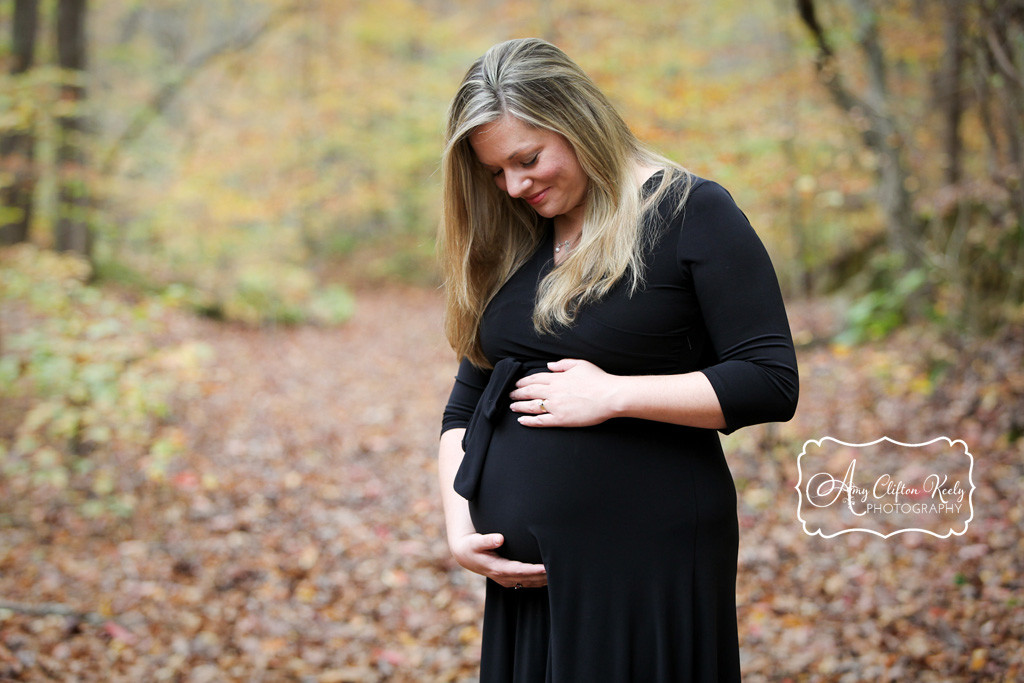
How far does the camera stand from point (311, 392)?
8547 millimetres

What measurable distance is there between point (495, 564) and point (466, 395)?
1.56 ft

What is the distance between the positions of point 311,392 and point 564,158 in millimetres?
7318

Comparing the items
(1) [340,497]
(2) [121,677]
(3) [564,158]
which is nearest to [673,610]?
(3) [564,158]

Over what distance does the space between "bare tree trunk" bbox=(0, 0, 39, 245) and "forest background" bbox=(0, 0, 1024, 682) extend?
44mm

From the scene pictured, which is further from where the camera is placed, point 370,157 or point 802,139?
point 370,157

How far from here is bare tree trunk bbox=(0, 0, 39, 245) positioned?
8258 mm

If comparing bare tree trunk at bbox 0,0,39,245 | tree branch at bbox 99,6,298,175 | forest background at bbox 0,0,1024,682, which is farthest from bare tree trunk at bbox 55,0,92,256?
tree branch at bbox 99,6,298,175

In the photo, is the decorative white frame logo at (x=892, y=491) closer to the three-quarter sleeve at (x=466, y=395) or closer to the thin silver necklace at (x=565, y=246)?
the three-quarter sleeve at (x=466, y=395)

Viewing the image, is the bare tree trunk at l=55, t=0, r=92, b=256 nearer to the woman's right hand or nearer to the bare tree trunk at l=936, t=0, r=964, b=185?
the woman's right hand

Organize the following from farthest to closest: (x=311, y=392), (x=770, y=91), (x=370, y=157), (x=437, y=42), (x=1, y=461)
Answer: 1. (x=370, y=157)
2. (x=437, y=42)
3. (x=311, y=392)
4. (x=770, y=91)
5. (x=1, y=461)

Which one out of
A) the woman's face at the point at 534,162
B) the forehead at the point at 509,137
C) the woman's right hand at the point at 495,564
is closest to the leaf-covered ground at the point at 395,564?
the woman's right hand at the point at 495,564

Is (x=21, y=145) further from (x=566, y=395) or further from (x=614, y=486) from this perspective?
(x=614, y=486)

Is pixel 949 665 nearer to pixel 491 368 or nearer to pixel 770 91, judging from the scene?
pixel 491 368

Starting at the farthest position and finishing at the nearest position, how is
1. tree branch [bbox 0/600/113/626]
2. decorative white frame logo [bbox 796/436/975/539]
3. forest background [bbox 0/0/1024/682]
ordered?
decorative white frame logo [bbox 796/436/975/539] < forest background [bbox 0/0/1024/682] < tree branch [bbox 0/600/113/626]
